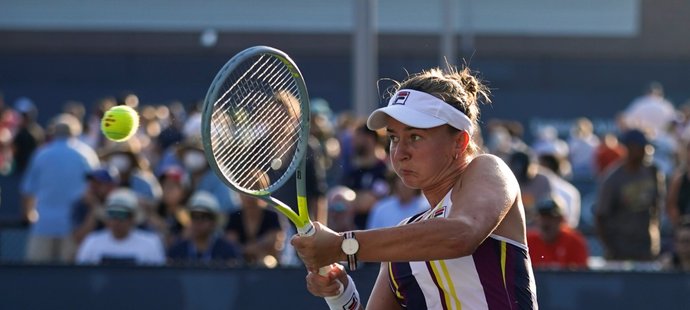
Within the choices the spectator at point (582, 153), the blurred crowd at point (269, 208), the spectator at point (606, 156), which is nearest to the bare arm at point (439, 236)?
the blurred crowd at point (269, 208)

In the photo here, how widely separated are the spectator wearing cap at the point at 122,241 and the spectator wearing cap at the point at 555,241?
2428mm

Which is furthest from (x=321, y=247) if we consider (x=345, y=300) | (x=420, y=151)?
(x=345, y=300)

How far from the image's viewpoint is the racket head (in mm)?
3916

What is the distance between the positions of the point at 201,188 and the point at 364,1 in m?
2.03

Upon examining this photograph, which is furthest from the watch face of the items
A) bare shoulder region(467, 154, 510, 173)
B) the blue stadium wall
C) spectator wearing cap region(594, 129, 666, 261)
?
spectator wearing cap region(594, 129, 666, 261)

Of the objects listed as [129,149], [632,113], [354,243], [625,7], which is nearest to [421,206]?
[129,149]

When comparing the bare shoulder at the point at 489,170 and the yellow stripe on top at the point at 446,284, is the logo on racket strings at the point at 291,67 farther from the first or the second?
the yellow stripe on top at the point at 446,284

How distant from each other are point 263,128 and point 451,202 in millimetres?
805

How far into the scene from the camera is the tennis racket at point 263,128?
→ 384cm

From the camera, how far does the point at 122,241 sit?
8836mm

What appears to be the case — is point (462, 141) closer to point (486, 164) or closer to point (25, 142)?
point (486, 164)

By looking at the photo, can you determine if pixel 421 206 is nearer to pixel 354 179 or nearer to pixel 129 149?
pixel 354 179

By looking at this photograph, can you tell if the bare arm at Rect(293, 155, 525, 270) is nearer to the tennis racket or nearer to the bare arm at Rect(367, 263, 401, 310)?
the tennis racket

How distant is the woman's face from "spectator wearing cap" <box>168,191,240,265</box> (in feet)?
16.2
